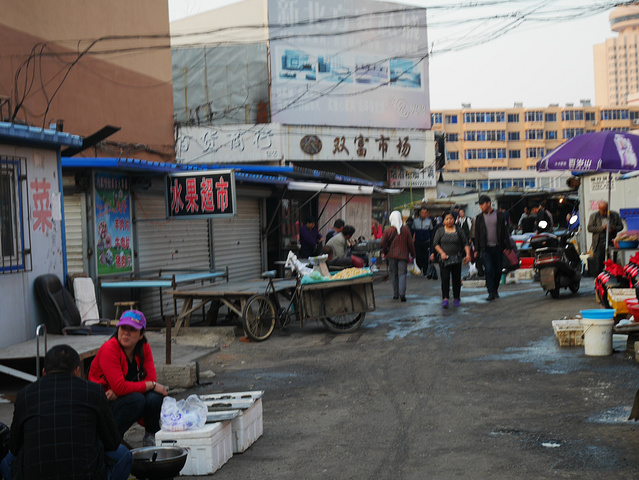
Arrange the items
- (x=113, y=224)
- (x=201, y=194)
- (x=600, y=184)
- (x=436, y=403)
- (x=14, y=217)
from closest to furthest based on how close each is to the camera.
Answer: (x=436, y=403)
(x=14, y=217)
(x=113, y=224)
(x=201, y=194)
(x=600, y=184)

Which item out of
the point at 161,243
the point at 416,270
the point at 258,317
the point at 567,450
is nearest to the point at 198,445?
the point at 567,450

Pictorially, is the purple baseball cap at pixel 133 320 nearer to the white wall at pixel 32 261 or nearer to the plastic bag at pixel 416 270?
the white wall at pixel 32 261

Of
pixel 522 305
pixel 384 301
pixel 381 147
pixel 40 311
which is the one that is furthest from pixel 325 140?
pixel 40 311

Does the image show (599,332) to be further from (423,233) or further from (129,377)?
(423,233)

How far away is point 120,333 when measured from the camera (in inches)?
239

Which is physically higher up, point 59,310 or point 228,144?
point 228,144

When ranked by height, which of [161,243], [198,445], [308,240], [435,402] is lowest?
[435,402]

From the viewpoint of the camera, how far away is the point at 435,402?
7988 millimetres

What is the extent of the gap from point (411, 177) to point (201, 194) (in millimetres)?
31245

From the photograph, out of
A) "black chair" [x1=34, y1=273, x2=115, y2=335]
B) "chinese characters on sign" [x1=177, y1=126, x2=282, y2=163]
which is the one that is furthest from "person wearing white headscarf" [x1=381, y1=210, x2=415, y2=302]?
"chinese characters on sign" [x1=177, y1=126, x2=282, y2=163]

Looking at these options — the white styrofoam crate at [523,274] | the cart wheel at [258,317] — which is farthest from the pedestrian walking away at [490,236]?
the cart wheel at [258,317]

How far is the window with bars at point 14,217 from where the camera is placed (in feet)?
32.0

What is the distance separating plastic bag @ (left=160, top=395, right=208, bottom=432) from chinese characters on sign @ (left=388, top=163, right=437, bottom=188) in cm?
3850

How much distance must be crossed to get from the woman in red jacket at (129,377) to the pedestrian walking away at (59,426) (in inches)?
57.7
